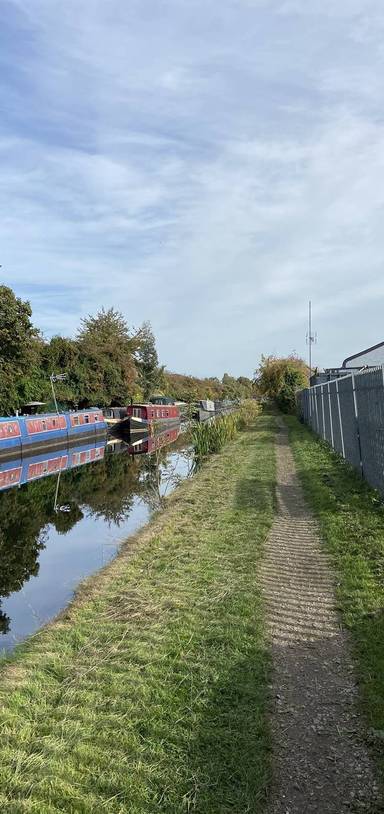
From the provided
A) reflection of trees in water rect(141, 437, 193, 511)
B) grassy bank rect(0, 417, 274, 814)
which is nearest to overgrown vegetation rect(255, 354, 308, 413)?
reflection of trees in water rect(141, 437, 193, 511)

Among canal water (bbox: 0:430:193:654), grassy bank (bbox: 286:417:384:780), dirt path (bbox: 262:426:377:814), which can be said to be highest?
grassy bank (bbox: 286:417:384:780)

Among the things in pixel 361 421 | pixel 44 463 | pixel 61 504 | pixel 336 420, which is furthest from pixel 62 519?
pixel 44 463

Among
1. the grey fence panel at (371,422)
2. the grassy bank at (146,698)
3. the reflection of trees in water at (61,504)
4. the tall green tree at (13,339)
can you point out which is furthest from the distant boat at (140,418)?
the grassy bank at (146,698)

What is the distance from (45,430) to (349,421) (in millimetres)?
15340

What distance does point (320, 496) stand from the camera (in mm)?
8219

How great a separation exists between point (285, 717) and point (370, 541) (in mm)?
3007

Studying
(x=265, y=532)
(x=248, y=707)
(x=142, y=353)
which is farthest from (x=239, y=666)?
(x=142, y=353)

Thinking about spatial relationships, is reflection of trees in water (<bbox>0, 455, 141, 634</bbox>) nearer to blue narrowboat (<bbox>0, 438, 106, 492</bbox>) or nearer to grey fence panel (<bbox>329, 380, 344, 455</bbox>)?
blue narrowboat (<bbox>0, 438, 106, 492</bbox>)

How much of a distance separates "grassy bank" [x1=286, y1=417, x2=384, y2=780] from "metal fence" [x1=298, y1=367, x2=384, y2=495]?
0.99ft

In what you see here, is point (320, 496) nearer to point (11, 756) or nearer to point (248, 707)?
point (248, 707)

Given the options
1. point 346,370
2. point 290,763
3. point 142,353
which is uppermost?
point 142,353

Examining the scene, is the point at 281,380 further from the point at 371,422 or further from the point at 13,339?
the point at 371,422

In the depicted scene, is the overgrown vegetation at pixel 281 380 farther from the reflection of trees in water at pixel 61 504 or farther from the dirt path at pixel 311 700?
the dirt path at pixel 311 700

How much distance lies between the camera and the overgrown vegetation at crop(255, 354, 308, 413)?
1334 inches
